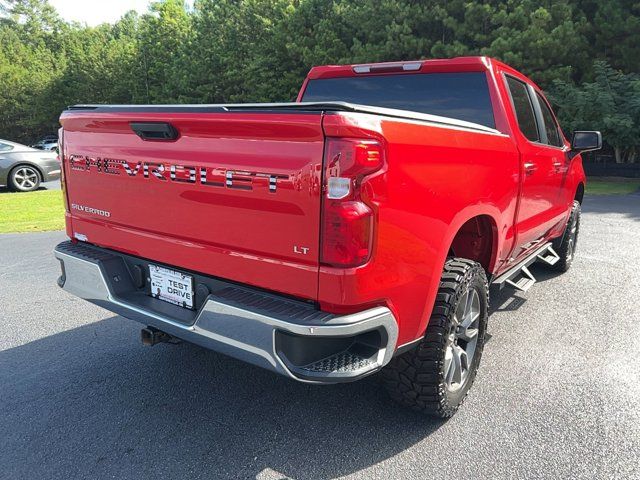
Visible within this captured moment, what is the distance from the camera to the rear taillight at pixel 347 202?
Result: 1.85m

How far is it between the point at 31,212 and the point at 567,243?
29.8 feet

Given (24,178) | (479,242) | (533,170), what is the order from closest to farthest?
1. (479,242)
2. (533,170)
3. (24,178)

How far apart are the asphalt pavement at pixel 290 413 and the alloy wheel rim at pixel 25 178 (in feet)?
31.1

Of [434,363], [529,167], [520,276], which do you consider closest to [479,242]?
[529,167]

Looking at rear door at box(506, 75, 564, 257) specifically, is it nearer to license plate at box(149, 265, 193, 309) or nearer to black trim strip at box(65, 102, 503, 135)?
black trim strip at box(65, 102, 503, 135)

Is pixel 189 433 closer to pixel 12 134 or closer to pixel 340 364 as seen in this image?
pixel 340 364

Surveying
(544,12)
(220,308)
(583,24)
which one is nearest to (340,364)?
(220,308)

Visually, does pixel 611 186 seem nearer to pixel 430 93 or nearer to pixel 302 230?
pixel 430 93

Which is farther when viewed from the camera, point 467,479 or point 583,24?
point 583,24

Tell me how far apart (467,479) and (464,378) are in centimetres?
70

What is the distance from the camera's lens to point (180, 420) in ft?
8.75

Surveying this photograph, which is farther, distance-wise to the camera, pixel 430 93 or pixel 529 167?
pixel 430 93

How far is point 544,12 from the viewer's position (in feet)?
52.0

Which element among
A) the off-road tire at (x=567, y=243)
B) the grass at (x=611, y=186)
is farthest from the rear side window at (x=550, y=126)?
the grass at (x=611, y=186)
